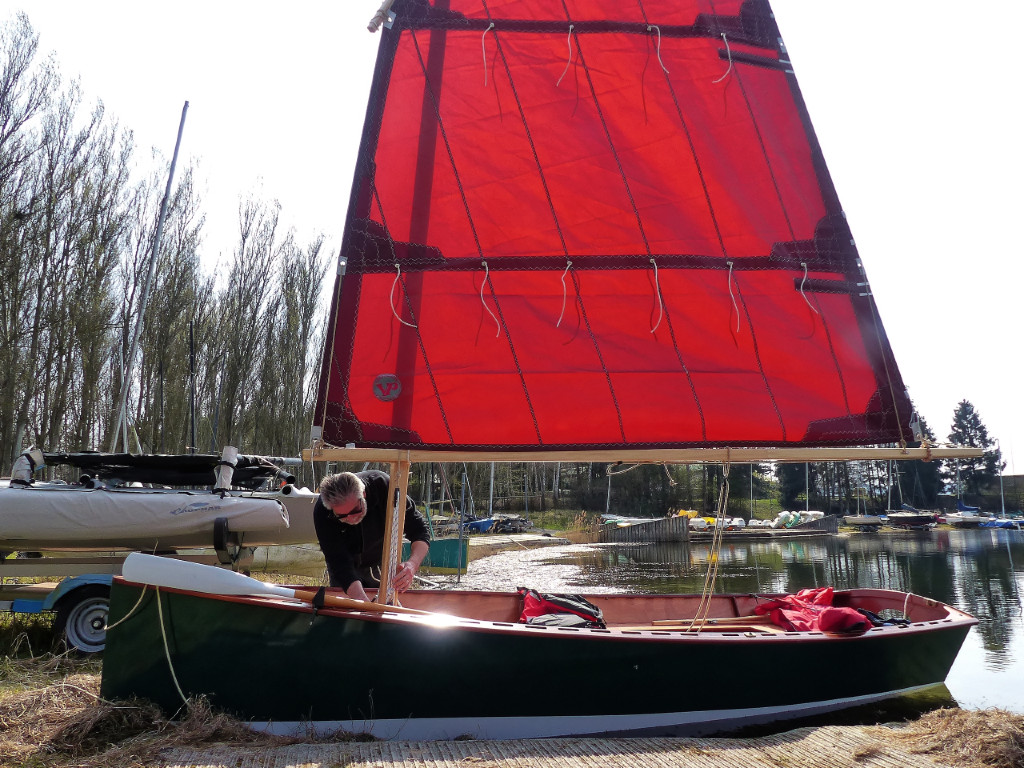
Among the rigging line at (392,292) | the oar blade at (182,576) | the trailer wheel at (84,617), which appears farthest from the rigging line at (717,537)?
the trailer wheel at (84,617)

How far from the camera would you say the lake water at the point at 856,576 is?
7.95m

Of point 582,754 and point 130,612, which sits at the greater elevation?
point 130,612

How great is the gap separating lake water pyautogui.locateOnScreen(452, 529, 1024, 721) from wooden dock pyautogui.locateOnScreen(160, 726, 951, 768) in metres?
1.91

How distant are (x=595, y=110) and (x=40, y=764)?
5.49 m

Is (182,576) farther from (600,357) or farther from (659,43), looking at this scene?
(659,43)

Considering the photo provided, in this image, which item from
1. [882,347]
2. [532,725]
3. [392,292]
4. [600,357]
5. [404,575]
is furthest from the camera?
[882,347]

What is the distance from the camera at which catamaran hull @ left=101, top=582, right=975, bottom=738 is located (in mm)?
4133

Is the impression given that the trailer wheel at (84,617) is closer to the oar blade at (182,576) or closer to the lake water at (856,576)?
the oar blade at (182,576)

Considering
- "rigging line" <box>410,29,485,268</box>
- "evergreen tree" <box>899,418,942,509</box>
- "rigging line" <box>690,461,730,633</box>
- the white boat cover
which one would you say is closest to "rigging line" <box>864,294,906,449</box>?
"rigging line" <box>690,461,730,633</box>

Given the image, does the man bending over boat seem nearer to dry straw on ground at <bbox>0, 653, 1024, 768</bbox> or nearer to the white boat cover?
dry straw on ground at <bbox>0, 653, 1024, 768</bbox>

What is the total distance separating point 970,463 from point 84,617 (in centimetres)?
7577

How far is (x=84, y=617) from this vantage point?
5.94 meters

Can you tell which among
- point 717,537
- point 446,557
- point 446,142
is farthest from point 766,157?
point 446,557

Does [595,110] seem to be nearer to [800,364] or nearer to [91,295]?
[800,364]
